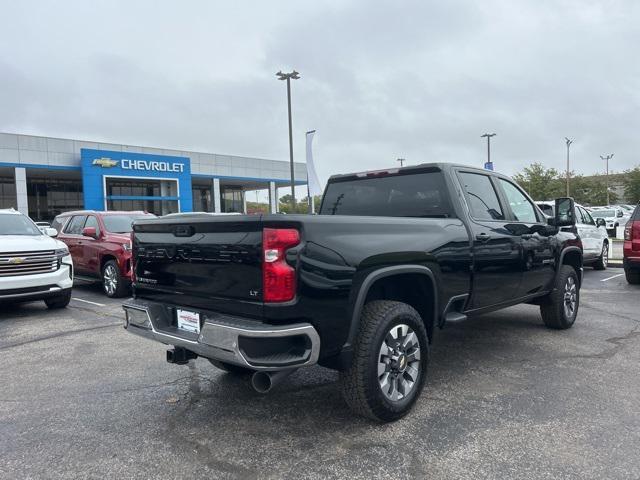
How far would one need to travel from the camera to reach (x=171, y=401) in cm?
396

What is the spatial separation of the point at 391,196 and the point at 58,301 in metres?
6.34

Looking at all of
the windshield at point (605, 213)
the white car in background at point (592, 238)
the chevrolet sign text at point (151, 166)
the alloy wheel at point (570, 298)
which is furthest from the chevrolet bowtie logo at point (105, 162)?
the alloy wheel at point (570, 298)

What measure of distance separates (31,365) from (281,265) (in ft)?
12.0

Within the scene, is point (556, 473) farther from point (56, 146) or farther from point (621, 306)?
point (56, 146)

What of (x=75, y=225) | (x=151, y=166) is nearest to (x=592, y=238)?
(x=75, y=225)

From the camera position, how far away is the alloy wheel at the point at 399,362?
134 inches

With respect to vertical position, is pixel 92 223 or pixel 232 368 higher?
pixel 92 223

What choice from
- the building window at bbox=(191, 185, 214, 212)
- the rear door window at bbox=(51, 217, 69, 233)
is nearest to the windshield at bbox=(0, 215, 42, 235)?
the rear door window at bbox=(51, 217, 69, 233)

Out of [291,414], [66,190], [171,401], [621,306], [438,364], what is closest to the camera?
[291,414]

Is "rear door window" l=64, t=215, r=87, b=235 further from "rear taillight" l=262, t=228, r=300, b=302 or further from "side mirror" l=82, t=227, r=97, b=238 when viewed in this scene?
"rear taillight" l=262, t=228, r=300, b=302

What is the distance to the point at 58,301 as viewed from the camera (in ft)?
27.2

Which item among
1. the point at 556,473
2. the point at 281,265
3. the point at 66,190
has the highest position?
the point at 66,190

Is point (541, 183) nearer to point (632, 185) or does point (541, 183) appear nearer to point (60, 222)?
point (632, 185)

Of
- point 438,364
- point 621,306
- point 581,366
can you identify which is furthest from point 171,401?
point 621,306
